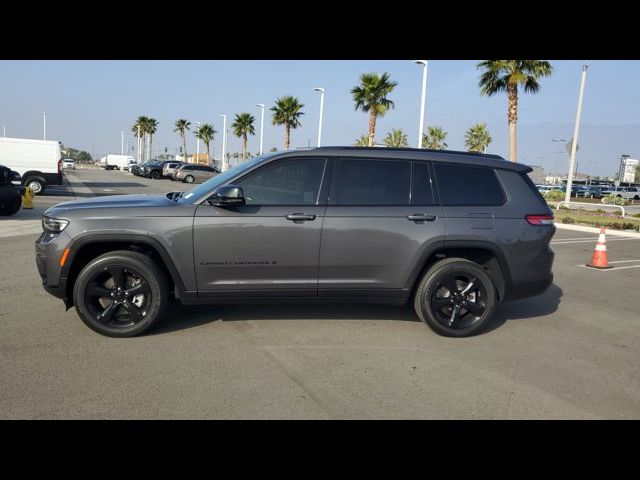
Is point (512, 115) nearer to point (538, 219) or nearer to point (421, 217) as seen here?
point (538, 219)

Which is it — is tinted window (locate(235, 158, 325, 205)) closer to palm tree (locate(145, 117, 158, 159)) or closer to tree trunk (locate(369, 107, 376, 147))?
tree trunk (locate(369, 107, 376, 147))

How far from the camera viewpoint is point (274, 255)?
4570 millimetres

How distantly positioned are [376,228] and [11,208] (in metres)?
11.8

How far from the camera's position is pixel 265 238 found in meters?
A: 4.53

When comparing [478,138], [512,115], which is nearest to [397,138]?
[478,138]

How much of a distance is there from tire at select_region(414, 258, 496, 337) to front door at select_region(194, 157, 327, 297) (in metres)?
1.15

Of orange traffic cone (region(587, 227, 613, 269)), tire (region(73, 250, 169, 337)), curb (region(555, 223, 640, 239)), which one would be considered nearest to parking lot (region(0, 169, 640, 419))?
tire (region(73, 250, 169, 337))

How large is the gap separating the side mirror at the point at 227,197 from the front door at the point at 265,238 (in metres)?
0.06

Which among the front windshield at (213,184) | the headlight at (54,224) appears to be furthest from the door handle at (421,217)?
the headlight at (54,224)

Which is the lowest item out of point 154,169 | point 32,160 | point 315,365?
point 315,365

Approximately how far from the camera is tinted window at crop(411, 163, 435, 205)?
16.0 feet

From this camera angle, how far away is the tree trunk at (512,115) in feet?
78.8
